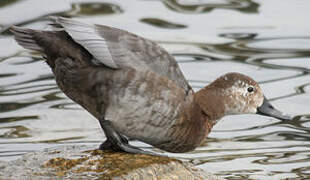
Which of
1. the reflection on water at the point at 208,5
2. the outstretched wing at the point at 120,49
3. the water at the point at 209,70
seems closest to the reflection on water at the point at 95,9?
the water at the point at 209,70

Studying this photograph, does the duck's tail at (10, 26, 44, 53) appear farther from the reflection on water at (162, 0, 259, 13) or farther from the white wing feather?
the reflection on water at (162, 0, 259, 13)

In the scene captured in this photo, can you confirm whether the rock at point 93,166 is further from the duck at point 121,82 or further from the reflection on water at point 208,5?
the reflection on water at point 208,5

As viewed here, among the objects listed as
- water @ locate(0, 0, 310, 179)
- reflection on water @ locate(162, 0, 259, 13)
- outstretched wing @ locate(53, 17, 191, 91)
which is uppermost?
outstretched wing @ locate(53, 17, 191, 91)

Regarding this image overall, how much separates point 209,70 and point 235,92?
3.13 m

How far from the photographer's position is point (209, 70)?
881cm

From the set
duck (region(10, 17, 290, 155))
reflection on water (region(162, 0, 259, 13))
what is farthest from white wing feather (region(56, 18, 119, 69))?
reflection on water (region(162, 0, 259, 13))

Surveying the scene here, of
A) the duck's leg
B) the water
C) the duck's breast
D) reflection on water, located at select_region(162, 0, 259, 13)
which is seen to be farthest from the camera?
reflection on water, located at select_region(162, 0, 259, 13)

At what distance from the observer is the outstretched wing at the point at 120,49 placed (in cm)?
518

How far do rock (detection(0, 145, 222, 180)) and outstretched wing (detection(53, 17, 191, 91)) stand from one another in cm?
59

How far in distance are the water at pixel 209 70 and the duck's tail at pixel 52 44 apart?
164 cm

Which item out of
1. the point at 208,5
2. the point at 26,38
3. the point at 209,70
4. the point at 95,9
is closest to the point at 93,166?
the point at 26,38

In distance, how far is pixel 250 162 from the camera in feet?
22.1

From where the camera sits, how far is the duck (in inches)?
203

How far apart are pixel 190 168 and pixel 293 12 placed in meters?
5.20
